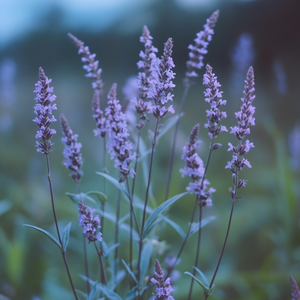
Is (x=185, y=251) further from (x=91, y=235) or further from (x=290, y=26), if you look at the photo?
(x=290, y=26)

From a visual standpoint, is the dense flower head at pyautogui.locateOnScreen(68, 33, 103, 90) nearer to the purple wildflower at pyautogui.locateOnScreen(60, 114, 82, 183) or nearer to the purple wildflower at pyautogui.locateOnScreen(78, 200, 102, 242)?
the purple wildflower at pyautogui.locateOnScreen(60, 114, 82, 183)

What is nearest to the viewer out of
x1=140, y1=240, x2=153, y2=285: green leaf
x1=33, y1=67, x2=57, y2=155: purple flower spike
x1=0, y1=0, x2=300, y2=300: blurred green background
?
x1=33, y1=67, x2=57, y2=155: purple flower spike

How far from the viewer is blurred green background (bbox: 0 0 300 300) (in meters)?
1.29

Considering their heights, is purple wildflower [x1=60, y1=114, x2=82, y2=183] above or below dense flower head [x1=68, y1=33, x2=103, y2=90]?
below

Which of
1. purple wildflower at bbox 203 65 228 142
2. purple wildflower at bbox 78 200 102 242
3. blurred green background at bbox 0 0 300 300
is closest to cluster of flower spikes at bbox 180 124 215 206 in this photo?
purple wildflower at bbox 203 65 228 142

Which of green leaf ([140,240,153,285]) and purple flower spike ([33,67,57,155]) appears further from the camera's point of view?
green leaf ([140,240,153,285])

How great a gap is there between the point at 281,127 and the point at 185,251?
87 cm

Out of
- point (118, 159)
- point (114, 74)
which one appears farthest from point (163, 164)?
point (118, 159)

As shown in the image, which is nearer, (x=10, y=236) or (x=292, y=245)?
(x=292, y=245)

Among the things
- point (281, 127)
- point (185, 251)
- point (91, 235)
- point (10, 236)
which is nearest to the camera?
point (91, 235)

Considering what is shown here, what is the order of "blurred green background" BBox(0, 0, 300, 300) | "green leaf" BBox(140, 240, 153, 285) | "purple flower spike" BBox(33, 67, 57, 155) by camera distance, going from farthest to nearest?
"blurred green background" BBox(0, 0, 300, 300) → "green leaf" BBox(140, 240, 153, 285) → "purple flower spike" BBox(33, 67, 57, 155)

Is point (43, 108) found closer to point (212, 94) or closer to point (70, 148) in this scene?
point (70, 148)

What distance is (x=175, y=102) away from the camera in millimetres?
1453

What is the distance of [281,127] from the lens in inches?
64.9
